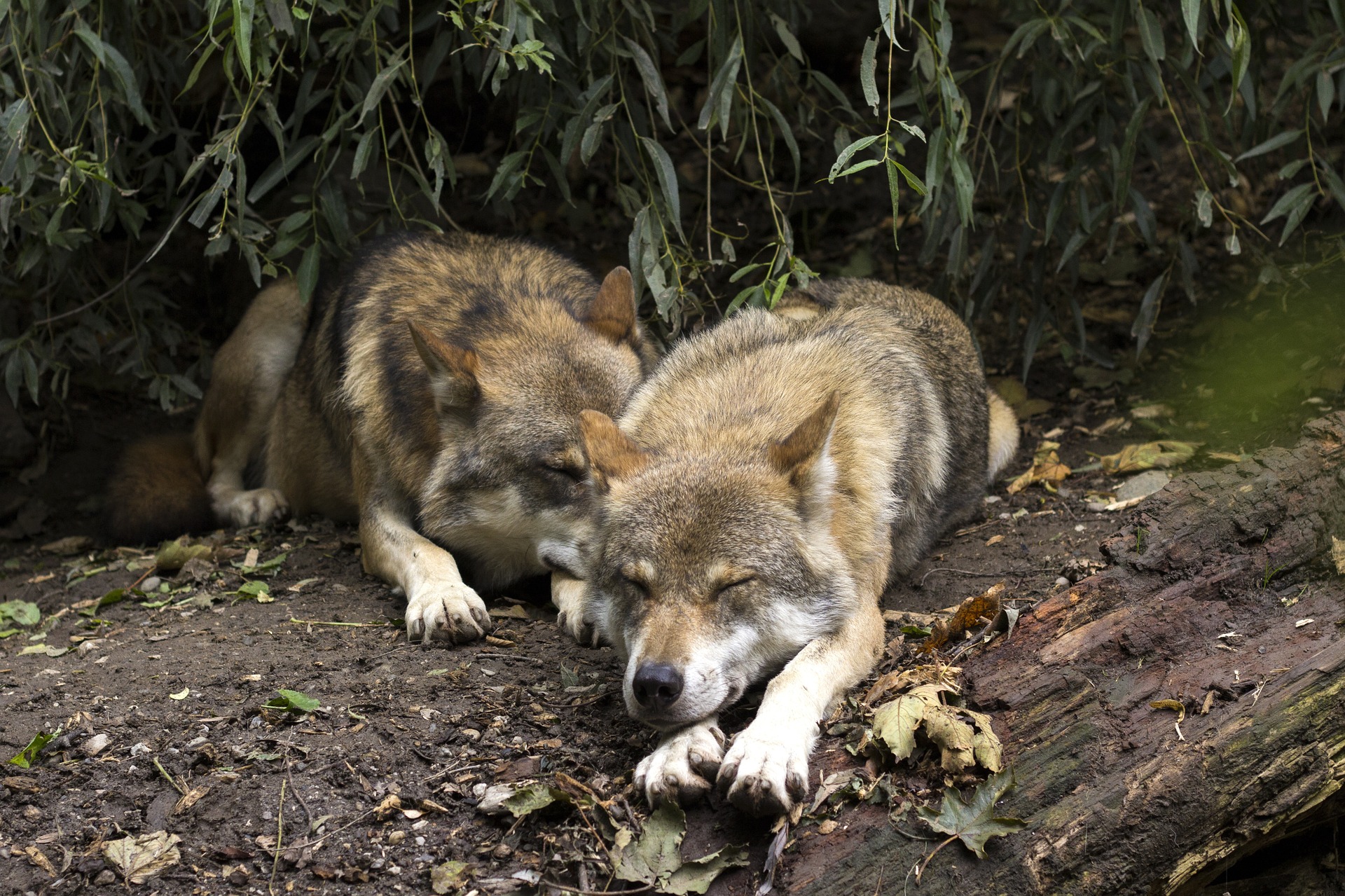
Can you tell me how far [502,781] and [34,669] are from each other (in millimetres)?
2083

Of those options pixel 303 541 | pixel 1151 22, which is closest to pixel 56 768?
pixel 303 541

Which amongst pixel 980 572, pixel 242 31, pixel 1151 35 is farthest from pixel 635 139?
pixel 980 572

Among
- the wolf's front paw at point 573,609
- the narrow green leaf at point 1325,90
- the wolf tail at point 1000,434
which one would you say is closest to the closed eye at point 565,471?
the wolf's front paw at point 573,609

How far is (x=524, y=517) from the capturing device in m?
4.51

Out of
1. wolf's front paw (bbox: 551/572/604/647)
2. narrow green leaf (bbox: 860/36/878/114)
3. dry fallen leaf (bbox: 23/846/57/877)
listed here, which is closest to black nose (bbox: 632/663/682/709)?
wolf's front paw (bbox: 551/572/604/647)

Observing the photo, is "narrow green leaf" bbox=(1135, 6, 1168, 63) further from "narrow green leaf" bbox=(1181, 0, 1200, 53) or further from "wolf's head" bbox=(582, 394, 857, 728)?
"wolf's head" bbox=(582, 394, 857, 728)

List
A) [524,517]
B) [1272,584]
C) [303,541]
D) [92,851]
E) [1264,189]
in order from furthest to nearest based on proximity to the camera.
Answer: [1264,189], [303,541], [524,517], [1272,584], [92,851]

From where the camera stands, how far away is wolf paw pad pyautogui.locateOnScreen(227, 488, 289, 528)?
5.87m

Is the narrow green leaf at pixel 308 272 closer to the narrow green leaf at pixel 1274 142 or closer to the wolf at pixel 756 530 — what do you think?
the wolf at pixel 756 530

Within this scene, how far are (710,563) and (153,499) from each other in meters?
3.80

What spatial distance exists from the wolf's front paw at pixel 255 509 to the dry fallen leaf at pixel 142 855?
3.01 meters

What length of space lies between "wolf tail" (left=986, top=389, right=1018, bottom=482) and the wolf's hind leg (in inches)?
143

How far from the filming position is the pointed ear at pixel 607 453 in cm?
355

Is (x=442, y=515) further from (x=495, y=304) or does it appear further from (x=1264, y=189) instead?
(x=1264, y=189)
